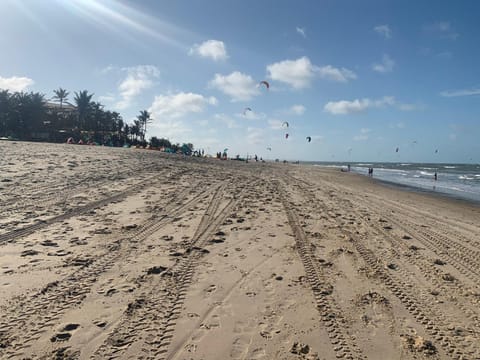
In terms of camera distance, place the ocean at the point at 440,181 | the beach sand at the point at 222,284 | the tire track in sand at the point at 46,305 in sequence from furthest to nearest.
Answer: the ocean at the point at 440,181, the beach sand at the point at 222,284, the tire track in sand at the point at 46,305

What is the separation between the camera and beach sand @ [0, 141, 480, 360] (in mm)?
3244

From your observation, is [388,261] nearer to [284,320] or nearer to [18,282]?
[284,320]

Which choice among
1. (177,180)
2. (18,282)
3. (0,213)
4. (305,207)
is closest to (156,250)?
(18,282)

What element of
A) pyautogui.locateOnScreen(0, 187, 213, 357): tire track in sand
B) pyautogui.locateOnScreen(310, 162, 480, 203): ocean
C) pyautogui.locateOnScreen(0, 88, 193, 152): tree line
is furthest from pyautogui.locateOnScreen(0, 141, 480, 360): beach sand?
pyautogui.locateOnScreen(0, 88, 193, 152): tree line

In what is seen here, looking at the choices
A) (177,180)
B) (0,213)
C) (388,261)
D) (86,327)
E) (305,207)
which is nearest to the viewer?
(86,327)

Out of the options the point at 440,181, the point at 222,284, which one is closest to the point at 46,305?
the point at 222,284

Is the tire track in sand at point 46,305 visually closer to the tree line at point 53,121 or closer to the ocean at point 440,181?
the ocean at point 440,181

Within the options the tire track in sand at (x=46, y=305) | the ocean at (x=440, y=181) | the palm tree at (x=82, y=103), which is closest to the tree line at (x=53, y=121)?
the palm tree at (x=82, y=103)

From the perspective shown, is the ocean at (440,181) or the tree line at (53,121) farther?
the tree line at (53,121)

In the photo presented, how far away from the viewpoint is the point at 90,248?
18.4 ft

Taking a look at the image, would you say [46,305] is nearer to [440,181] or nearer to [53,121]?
[440,181]

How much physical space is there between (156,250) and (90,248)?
123cm

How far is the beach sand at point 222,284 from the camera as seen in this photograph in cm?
324

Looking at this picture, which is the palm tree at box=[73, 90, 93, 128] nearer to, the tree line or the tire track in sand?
the tree line
